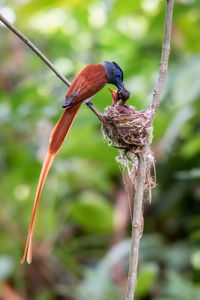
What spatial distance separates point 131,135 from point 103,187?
7.65 ft

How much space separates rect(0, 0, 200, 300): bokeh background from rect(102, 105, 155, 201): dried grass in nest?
1.02 meters

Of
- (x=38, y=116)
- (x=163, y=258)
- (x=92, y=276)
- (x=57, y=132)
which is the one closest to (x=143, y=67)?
(x=38, y=116)

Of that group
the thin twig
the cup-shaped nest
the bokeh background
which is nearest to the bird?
the cup-shaped nest

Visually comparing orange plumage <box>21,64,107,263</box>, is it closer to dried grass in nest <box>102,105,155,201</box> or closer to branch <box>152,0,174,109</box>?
dried grass in nest <box>102,105,155,201</box>

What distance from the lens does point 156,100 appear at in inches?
61.6

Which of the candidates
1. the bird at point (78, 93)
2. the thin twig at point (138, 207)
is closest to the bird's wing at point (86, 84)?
the bird at point (78, 93)

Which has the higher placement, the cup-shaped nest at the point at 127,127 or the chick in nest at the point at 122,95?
the chick in nest at the point at 122,95

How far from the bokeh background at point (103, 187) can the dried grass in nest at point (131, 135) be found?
40.2 inches

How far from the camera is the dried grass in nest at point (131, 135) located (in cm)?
178

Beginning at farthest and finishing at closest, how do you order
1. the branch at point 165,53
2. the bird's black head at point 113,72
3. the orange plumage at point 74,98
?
the bird's black head at point 113,72 < the orange plumage at point 74,98 < the branch at point 165,53

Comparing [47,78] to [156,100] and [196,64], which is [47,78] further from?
[156,100]

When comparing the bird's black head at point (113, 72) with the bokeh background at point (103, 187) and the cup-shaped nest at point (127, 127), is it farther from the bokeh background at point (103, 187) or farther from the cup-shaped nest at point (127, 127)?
the bokeh background at point (103, 187)

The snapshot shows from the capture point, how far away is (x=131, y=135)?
5.98 ft

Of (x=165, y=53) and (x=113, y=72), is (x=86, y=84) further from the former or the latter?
(x=165, y=53)
